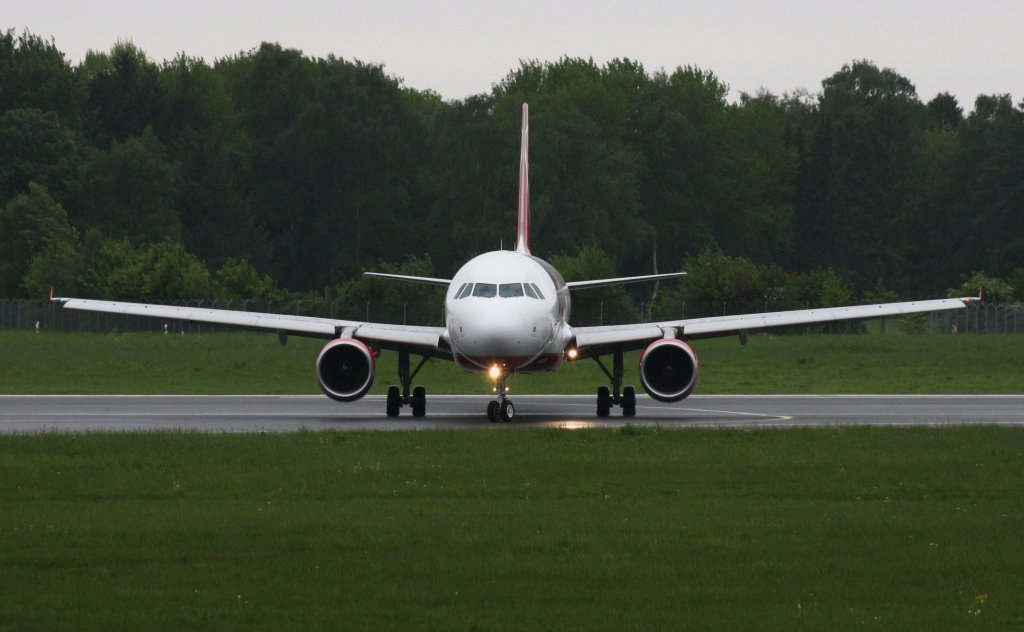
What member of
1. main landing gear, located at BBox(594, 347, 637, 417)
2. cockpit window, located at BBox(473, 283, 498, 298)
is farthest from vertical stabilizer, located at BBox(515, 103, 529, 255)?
cockpit window, located at BBox(473, 283, 498, 298)

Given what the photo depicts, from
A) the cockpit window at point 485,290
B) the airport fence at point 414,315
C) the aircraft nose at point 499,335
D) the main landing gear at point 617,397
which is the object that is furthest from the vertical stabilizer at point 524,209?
the airport fence at point 414,315

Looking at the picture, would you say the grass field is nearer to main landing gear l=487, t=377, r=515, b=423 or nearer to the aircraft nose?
the aircraft nose

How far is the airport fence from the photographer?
244 ft

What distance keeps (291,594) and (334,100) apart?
114m

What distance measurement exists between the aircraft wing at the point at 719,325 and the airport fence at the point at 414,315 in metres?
35.8

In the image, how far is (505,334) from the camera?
31.3m

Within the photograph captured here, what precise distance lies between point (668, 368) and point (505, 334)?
4234 mm

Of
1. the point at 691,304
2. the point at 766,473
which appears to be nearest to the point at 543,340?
the point at 766,473

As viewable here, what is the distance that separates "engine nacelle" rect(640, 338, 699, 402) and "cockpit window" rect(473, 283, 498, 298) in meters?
3.39

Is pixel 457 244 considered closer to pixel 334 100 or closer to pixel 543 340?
pixel 334 100

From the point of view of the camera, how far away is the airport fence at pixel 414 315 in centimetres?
7450

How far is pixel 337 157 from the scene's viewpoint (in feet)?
407

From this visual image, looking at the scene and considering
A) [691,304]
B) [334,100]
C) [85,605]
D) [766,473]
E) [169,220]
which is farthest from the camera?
[334,100]

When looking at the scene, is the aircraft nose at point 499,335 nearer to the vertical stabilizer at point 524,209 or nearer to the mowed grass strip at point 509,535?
the mowed grass strip at point 509,535
